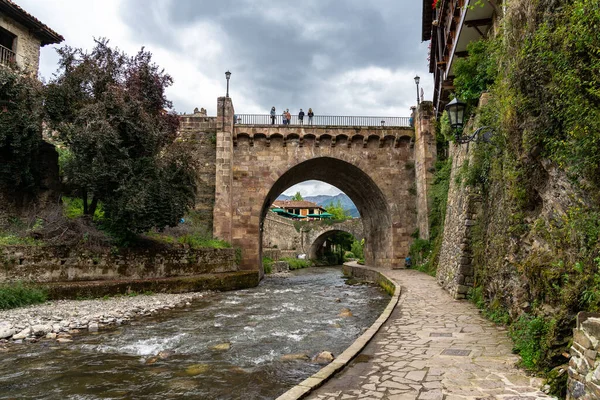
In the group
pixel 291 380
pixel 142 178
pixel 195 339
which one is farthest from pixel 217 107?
pixel 291 380

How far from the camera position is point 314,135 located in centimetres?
2080

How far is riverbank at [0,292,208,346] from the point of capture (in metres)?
7.62

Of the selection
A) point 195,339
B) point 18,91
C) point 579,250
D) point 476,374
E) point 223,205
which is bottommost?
point 195,339

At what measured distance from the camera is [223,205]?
19594 millimetres

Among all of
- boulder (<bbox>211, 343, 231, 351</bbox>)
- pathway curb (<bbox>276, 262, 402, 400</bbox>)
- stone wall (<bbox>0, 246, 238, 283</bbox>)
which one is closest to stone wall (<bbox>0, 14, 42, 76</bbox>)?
stone wall (<bbox>0, 246, 238, 283</bbox>)

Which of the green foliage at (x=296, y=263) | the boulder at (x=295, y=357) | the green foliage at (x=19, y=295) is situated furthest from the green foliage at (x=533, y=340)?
the green foliage at (x=296, y=263)

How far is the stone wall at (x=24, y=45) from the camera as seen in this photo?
53.2 ft

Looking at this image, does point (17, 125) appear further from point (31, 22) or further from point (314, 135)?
point (314, 135)

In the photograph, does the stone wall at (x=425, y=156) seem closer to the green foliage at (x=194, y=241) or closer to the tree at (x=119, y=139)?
the green foliage at (x=194, y=241)

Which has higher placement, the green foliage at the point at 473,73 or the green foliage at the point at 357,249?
the green foliage at the point at 473,73

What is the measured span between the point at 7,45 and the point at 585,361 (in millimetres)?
20554

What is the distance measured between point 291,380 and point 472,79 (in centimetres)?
1008

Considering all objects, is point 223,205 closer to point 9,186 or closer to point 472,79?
point 9,186

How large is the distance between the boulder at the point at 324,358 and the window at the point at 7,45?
16607 mm
